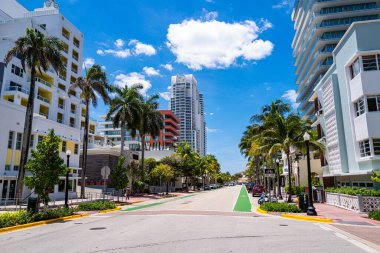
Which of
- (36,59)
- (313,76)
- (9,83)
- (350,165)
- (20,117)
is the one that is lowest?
(350,165)

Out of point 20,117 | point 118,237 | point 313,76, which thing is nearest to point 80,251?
point 118,237

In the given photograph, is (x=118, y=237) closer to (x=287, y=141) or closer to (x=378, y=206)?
(x=378, y=206)

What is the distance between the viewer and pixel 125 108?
151ft

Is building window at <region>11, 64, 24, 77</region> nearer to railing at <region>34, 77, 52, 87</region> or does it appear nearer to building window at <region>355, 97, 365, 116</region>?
railing at <region>34, 77, 52, 87</region>

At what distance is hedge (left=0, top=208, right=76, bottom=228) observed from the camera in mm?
15125

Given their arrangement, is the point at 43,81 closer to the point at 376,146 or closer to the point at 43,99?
the point at 43,99

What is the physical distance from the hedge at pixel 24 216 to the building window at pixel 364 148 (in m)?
21.7

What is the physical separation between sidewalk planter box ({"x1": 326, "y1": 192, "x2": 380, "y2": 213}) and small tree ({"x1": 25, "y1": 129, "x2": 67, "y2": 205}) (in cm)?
1966

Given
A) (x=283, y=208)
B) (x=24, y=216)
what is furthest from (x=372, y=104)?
(x=24, y=216)

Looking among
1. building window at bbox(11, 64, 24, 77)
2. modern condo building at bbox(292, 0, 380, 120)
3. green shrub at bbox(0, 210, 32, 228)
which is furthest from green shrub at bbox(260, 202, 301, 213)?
modern condo building at bbox(292, 0, 380, 120)

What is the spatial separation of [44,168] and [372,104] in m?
22.9

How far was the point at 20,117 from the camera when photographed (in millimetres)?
32250

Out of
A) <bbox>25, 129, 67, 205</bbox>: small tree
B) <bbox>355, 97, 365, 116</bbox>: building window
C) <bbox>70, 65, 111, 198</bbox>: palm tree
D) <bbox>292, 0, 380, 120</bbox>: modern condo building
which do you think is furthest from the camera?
<bbox>292, 0, 380, 120</bbox>: modern condo building

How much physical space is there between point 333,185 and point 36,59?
31810 mm
